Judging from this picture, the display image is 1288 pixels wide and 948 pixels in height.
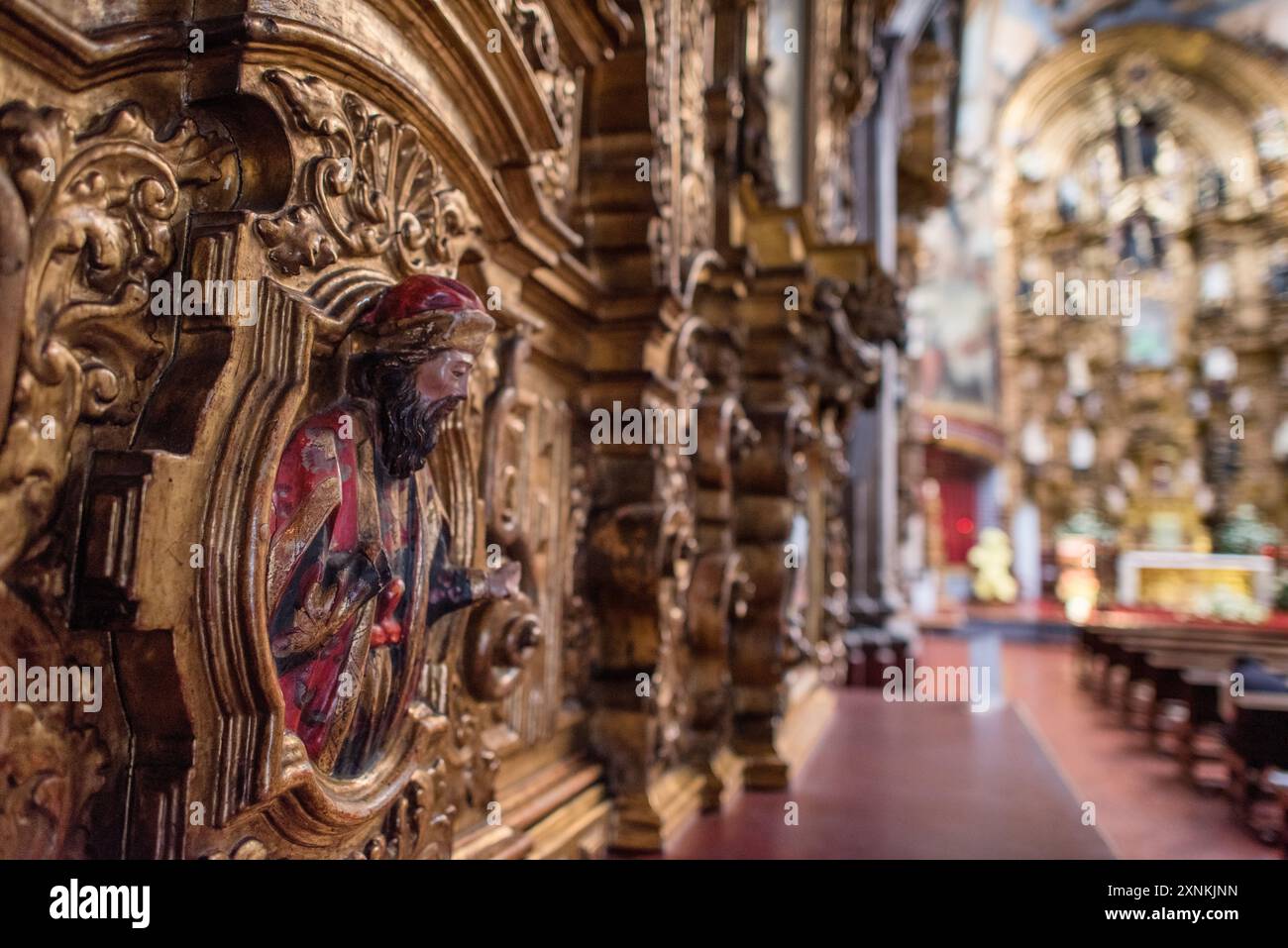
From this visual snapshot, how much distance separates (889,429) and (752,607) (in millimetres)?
6734

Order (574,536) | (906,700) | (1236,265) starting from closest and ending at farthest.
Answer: (574,536) → (906,700) → (1236,265)

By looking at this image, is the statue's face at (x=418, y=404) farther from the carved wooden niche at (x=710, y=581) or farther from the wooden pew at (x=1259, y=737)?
the wooden pew at (x=1259, y=737)

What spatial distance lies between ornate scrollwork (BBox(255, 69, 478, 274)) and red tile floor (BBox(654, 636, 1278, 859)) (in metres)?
2.10

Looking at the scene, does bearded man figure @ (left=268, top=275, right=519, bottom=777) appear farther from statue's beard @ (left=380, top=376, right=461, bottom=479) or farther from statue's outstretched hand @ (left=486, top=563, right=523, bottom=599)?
statue's outstretched hand @ (left=486, top=563, right=523, bottom=599)

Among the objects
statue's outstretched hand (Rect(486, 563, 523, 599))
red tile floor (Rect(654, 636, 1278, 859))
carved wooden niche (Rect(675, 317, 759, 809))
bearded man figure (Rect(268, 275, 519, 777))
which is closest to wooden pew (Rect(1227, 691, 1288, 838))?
red tile floor (Rect(654, 636, 1278, 859))

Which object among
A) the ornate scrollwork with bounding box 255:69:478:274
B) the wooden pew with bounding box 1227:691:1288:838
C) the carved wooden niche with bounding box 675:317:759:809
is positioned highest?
the ornate scrollwork with bounding box 255:69:478:274

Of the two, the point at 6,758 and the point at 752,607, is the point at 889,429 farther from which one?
the point at 6,758

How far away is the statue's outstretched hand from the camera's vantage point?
179cm

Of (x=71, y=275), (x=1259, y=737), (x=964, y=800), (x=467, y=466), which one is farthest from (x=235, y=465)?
(x=1259, y=737)

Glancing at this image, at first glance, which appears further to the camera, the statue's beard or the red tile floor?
the red tile floor

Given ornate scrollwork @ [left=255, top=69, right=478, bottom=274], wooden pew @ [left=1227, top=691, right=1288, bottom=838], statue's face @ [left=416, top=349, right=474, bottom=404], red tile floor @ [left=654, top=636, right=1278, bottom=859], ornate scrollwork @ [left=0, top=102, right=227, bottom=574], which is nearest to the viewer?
ornate scrollwork @ [left=0, top=102, right=227, bottom=574]

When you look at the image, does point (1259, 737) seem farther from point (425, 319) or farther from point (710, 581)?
point (425, 319)

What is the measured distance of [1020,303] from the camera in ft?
80.3
